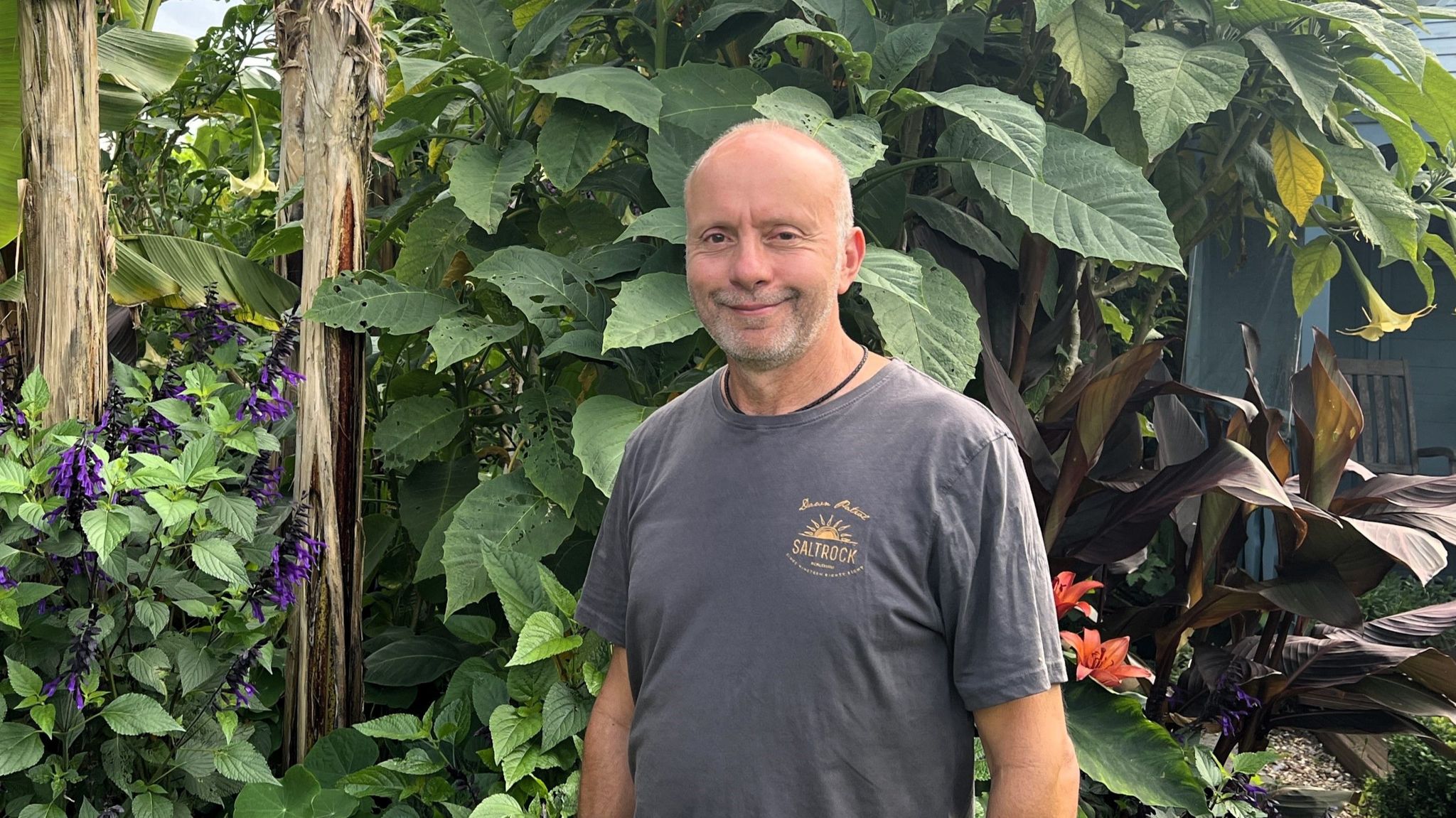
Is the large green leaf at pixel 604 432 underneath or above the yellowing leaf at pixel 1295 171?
underneath

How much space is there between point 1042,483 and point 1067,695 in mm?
540

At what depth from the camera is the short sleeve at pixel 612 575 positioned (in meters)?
1.64

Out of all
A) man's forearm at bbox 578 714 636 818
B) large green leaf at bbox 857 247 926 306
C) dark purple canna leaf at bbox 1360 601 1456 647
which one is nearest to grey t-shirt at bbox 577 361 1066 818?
man's forearm at bbox 578 714 636 818

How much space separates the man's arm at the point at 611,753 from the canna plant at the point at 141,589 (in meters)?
0.65

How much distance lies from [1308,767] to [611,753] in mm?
3655

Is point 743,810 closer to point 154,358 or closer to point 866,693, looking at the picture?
point 866,693

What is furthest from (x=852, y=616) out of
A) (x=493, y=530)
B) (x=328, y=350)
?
(x=328, y=350)

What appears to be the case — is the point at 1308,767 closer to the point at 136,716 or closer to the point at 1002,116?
A: the point at 1002,116

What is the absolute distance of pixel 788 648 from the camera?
132cm

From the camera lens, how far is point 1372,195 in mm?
2543

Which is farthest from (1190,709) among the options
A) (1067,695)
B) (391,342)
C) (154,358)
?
(154,358)

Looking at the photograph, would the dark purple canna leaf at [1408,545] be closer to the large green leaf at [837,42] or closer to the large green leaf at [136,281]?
the large green leaf at [837,42]

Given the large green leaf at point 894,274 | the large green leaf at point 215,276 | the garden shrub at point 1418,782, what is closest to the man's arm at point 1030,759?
the large green leaf at point 894,274

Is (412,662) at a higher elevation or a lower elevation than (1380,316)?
lower
